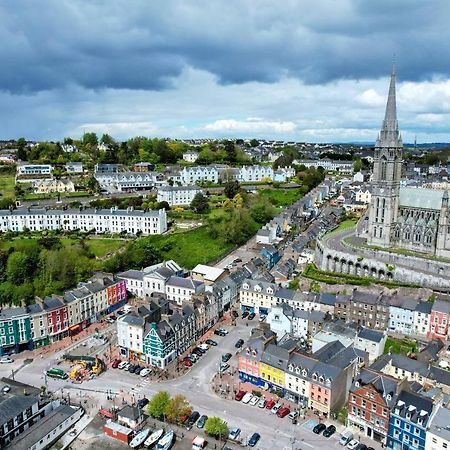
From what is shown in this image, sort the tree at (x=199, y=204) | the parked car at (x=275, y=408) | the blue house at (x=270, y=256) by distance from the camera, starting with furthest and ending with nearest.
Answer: the tree at (x=199, y=204), the blue house at (x=270, y=256), the parked car at (x=275, y=408)

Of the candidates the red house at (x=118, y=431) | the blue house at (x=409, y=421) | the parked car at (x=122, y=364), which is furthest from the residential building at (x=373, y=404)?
the parked car at (x=122, y=364)

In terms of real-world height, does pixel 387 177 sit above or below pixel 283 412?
above

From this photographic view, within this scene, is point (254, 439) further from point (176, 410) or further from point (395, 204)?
point (395, 204)

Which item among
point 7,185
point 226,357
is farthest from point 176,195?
point 226,357

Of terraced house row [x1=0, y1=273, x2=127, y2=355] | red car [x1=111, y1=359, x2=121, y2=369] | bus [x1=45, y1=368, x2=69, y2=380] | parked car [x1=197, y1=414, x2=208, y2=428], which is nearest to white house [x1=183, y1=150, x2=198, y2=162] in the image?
terraced house row [x1=0, y1=273, x2=127, y2=355]

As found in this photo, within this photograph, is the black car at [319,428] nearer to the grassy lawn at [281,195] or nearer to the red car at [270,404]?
the red car at [270,404]

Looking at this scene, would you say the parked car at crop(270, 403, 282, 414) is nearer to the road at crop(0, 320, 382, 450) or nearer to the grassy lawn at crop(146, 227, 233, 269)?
the road at crop(0, 320, 382, 450)
